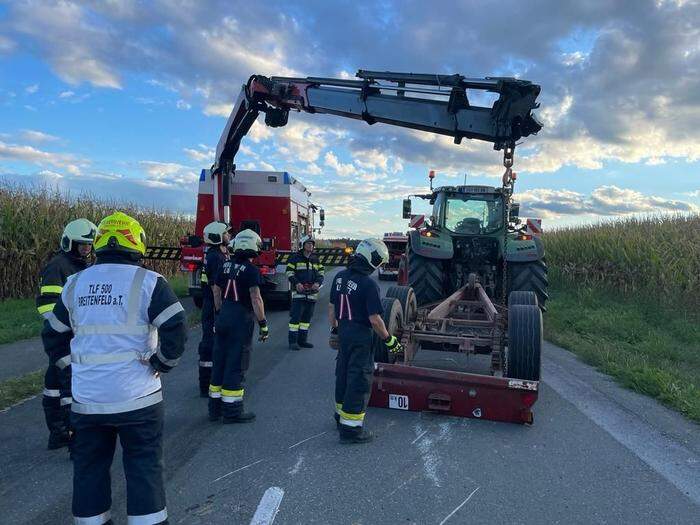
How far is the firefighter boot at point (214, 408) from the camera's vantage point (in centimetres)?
525

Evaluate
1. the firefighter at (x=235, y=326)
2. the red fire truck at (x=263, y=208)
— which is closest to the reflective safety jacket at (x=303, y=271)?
the red fire truck at (x=263, y=208)

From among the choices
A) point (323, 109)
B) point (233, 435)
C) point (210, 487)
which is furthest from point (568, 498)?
point (323, 109)

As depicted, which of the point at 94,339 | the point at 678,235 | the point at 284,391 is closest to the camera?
the point at 94,339

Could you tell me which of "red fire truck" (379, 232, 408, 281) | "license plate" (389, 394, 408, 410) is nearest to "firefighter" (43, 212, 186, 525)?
"license plate" (389, 394, 408, 410)

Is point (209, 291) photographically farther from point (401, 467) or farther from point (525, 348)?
point (525, 348)

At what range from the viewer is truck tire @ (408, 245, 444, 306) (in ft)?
29.9

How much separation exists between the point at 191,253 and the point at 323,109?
4777mm

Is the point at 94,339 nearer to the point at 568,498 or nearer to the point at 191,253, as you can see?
the point at 568,498

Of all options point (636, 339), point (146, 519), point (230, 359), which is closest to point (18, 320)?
point (230, 359)

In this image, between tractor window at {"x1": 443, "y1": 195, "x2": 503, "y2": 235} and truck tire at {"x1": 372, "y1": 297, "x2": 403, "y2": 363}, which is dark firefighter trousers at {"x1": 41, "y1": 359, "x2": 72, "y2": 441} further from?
tractor window at {"x1": 443, "y1": 195, "x2": 503, "y2": 235}

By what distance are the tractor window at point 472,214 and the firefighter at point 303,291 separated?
267 cm

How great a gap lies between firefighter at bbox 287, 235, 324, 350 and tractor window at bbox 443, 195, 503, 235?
2668mm

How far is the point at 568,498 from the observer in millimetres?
3707

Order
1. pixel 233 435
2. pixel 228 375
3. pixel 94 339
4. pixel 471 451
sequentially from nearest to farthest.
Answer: pixel 94 339, pixel 471 451, pixel 233 435, pixel 228 375
